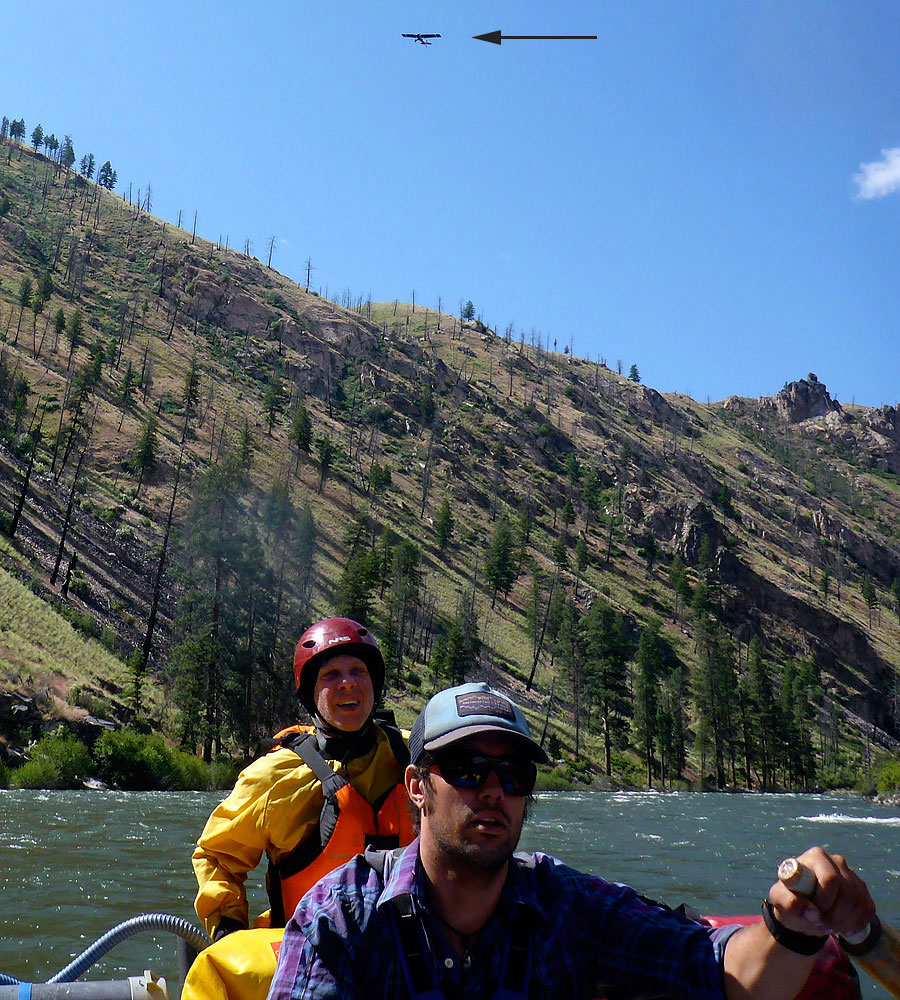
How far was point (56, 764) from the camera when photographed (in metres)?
28.6

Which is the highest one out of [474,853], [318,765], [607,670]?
[474,853]

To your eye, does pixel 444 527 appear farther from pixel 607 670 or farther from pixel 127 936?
pixel 127 936

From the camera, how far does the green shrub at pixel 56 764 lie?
27.8m

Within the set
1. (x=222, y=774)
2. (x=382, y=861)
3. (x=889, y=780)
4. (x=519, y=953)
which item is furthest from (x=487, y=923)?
(x=889, y=780)

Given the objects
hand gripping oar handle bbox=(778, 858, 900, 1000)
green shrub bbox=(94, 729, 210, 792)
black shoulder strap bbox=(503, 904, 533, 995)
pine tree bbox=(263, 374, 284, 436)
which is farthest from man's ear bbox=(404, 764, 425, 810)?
pine tree bbox=(263, 374, 284, 436)

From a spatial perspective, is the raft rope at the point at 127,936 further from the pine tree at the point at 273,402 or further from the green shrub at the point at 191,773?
the pine tree at the point at 273,402

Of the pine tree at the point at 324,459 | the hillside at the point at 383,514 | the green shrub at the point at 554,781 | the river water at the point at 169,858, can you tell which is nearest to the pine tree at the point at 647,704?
the hillside at the point at 383,514

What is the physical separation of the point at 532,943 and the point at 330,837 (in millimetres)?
1951

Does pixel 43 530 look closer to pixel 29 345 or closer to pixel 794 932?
pixel 29 345

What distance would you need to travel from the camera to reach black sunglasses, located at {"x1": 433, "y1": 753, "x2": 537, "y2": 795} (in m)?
2.32

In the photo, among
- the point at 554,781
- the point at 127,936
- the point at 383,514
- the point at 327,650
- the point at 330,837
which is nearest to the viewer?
the point at 127,936

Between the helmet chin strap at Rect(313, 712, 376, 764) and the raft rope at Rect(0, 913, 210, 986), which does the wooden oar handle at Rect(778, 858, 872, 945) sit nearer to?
the raft rope at Rect(0, 913, 210, 986)

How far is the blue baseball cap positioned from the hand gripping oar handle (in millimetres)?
696

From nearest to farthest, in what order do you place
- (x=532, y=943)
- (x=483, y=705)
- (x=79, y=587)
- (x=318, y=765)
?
(x=532, y=943)
(x=483, y=705)
(x=318, y=765)
(x=79, y=587)
